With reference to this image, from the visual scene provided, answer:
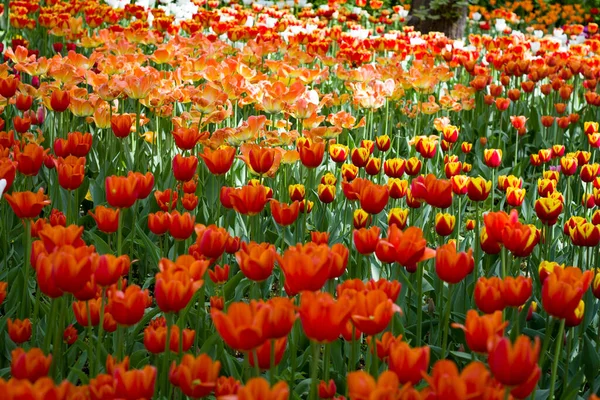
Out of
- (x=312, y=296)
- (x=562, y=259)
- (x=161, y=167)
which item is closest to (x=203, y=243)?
(x=312, y=296)

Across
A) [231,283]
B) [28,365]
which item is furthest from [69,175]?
[28,365]

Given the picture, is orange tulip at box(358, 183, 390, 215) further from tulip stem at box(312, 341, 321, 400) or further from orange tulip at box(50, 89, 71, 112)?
orange tulip at box(50, 89, 71, 112)

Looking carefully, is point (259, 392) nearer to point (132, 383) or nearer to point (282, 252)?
point (132, 383)

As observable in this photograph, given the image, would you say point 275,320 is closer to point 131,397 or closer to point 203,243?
point 131,397

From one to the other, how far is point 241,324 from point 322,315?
141mm

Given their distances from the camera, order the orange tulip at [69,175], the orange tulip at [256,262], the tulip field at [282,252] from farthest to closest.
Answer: the orange tulip at [69,175], the orange tulip at [256,262], the tulip field at [282,252]

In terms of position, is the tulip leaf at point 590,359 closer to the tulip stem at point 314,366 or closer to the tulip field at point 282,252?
the tulip field at point 282,252

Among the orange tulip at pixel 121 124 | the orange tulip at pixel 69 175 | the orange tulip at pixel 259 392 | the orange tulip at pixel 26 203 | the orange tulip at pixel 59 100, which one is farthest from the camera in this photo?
the orange tulip at pixel 59 100

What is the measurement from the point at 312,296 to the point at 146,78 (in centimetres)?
242

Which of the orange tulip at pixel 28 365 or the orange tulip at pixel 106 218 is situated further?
the orange tulip at pixel 106 218

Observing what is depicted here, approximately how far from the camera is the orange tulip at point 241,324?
127 cm

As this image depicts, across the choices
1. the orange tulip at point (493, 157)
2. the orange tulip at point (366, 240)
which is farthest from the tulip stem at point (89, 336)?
the orange tulip at point (493, 157)

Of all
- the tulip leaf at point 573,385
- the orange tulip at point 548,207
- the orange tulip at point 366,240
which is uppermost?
the orange tulip at point 366,240

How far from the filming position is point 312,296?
4.36 feet
